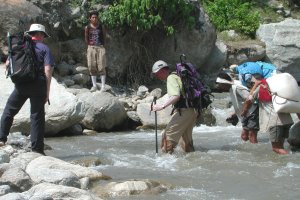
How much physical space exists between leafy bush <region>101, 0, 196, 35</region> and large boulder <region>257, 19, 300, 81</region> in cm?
387

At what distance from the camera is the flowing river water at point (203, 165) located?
22.0ft

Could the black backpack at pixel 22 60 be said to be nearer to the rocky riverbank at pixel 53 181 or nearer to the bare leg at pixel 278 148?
the rocky riverbank at pixel 53 181

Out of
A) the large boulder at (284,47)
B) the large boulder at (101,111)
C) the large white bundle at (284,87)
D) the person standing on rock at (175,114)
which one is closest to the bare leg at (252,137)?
the person standing on rock at (175,114)

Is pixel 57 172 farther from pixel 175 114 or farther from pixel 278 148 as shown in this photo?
pixel 278 148

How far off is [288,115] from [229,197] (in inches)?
101

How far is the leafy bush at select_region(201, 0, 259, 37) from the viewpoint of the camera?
20562 mm

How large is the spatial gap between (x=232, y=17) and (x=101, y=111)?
10324 millimetres

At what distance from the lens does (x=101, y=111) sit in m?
12.1

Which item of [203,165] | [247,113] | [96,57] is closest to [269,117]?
[247,113]

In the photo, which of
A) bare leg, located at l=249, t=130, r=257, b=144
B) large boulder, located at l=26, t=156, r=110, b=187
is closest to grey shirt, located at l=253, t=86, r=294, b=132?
bare leg, located at l=249, t=130, r=257, b=144

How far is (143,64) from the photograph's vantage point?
16828 millimetres

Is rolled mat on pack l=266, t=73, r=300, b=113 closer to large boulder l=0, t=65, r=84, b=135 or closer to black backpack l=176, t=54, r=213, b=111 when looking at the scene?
black backpack l=176, t=54, r=213, b=111

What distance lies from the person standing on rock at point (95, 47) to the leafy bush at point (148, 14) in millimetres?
1925

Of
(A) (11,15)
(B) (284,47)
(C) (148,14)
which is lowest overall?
(B) (284,47)
